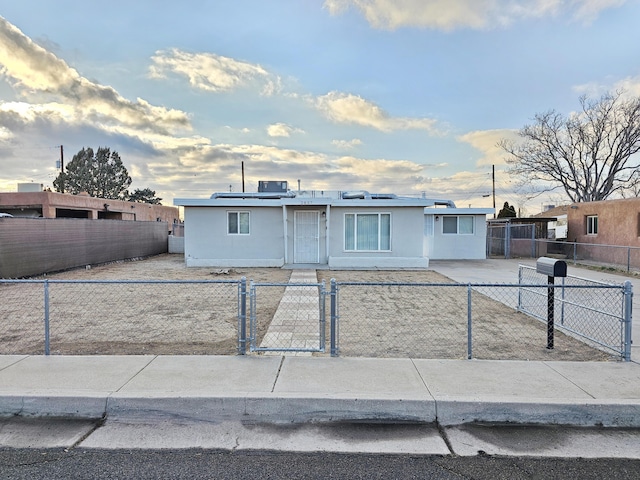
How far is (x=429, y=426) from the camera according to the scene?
3760mm

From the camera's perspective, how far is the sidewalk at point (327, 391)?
383 centimetres

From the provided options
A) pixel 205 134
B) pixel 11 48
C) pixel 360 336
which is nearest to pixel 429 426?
pixel 360 336

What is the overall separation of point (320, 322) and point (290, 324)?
219 cm

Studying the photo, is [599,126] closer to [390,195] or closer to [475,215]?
[475,215]

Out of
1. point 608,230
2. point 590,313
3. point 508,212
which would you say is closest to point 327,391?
point 590,313

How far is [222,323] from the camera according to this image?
297 inches

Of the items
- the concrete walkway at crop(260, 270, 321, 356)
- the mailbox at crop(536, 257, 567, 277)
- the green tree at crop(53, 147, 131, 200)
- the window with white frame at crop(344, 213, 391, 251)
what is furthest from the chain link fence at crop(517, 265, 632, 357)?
the green tree at crop(53, 147, 131, 200)

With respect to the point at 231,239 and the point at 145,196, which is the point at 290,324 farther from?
the point at 145,196

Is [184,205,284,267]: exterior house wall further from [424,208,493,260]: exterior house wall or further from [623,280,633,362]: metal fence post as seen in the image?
[623,280,633,362]: metal fence post

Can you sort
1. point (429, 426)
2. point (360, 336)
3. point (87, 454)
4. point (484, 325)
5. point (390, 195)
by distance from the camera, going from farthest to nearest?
point (390, 195) → point (484, 325) → point (360, 336) → point (429, 426) → point (87, 454)

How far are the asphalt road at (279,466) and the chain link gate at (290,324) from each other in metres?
2.07

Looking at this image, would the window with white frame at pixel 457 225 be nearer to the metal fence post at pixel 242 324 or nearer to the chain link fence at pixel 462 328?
the chain link fence at pixel 462 328

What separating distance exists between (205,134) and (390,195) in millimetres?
11309

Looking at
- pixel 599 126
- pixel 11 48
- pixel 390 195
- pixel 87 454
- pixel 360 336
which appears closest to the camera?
pixel 87 454
